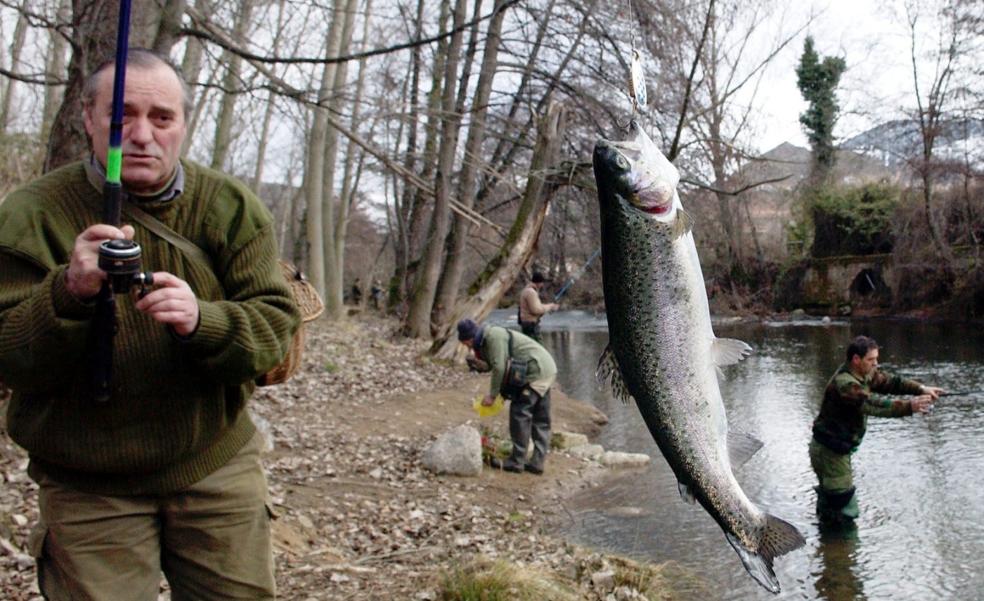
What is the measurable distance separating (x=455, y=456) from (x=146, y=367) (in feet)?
24.2

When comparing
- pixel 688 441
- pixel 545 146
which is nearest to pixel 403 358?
pixel 545 146

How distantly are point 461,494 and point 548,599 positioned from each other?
370cm

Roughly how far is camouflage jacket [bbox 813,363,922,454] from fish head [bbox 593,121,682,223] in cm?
575

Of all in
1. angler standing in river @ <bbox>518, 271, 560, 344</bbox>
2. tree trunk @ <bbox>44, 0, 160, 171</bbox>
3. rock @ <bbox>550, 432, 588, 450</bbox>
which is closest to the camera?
tree trunk @ <bbox>44, 0, 160, 171</bbox>

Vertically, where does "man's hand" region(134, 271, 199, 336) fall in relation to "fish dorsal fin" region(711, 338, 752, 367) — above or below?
above

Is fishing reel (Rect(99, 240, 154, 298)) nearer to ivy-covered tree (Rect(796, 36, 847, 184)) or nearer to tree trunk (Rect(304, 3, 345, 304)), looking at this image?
tree trunk (Rect(304, 3, 345, 304))

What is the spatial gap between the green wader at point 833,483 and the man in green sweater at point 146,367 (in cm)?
616

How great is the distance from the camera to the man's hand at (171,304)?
216 cm

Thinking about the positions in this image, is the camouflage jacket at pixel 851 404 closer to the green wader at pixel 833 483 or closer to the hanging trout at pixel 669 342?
the green wader at pixel 833 483

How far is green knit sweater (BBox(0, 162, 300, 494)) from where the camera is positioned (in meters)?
2.25

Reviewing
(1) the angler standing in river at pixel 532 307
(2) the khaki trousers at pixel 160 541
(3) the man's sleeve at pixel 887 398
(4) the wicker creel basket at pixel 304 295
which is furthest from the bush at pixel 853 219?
(2) the khaki trousers at pixel 160 541

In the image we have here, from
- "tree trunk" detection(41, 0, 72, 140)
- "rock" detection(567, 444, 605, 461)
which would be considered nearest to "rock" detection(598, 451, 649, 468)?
"rock" detection(567, 444, 605, 461)

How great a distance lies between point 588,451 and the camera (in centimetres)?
1155

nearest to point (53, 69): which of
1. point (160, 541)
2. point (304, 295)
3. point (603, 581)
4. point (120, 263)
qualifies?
point (304, 295)
